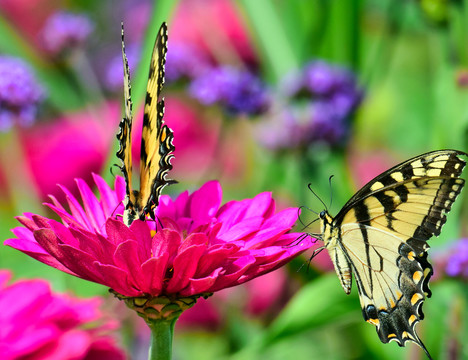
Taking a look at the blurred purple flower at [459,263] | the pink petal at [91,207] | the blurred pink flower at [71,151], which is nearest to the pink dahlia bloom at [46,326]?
the pink petal at [91,207]

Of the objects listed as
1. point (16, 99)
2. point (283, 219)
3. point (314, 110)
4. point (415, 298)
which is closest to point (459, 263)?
point (415, 298)

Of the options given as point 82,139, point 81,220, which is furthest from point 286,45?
point 81,220

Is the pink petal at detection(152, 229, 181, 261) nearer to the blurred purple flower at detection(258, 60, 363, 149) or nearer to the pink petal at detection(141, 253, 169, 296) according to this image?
the pink petal at detection(141, 253, 169, 296)

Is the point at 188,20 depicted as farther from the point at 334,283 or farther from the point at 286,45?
the point at 334,283

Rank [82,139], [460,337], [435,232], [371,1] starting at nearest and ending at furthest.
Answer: [435,232]
[460,337]
[82,139]
[371,1]

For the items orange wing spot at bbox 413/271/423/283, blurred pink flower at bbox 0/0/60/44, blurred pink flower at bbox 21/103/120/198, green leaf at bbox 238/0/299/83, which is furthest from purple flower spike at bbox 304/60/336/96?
blurred pink flower at bbox 0/0/60/44

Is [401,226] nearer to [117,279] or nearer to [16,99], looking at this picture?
[117,279]
